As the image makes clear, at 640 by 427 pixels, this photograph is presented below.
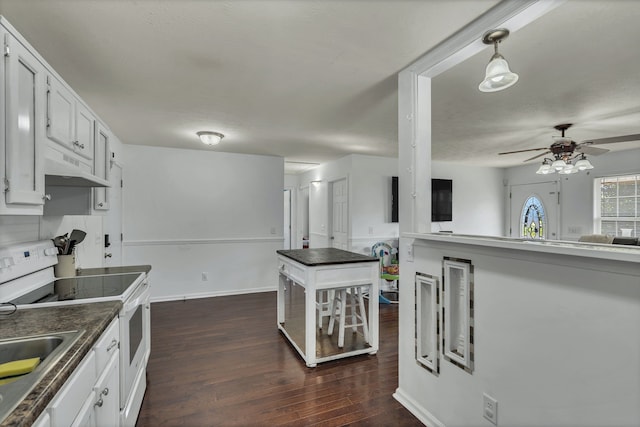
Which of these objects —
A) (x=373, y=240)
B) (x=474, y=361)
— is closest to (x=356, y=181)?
(x=373, y=240)

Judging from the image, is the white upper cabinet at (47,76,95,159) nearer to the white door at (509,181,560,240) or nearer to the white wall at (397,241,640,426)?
the white wall at (397,241,640,426)

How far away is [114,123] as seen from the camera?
11.2 feet

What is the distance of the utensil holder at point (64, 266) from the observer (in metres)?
2.11

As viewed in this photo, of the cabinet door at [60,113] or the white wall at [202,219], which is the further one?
the white wall at [202,219]

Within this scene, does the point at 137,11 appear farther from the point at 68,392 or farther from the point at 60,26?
the point at 68,392

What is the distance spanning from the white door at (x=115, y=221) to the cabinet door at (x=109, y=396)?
2.45 metres

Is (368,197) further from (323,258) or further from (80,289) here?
(80,289)

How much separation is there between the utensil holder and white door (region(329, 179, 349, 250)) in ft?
12.9

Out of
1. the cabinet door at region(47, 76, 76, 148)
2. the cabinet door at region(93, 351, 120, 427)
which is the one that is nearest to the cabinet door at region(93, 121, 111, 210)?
the cabinet door at region(47, 76, 76, 148)

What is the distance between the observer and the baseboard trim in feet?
6.10

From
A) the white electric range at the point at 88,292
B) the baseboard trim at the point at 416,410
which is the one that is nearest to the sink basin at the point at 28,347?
the white electric range at the point at 88,292

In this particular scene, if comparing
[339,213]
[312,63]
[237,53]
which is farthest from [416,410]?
[339,213]

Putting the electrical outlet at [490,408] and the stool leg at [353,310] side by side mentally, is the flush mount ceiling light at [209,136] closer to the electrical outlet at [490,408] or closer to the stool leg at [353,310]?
the stool leg at [353,310]

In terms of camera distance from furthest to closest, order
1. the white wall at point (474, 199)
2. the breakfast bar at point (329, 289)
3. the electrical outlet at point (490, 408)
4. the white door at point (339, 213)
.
Result: the white wall at point (474, 199) < the white door at point (339, 213) < the breakfast bar at point (329, 289) < the electrical outlet at point (490, 408)
